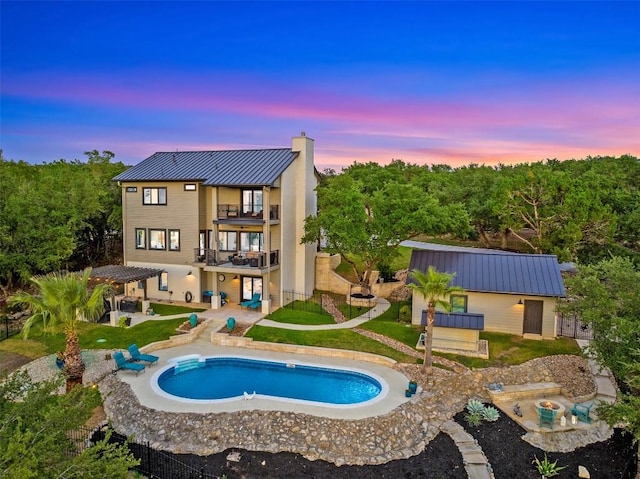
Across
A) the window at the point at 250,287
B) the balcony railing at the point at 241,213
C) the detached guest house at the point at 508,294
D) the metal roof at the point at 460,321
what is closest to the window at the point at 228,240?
the balcony railing at the point at 241,213

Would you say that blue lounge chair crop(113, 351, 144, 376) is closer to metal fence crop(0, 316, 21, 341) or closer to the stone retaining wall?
the stone retaining wall

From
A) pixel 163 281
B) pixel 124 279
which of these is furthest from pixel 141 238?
pixel 124 279

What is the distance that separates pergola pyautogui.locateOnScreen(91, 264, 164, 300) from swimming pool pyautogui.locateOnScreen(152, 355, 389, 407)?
8.07 metres

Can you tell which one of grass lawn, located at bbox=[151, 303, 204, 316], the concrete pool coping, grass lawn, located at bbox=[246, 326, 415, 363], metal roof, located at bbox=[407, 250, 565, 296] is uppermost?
metal roof, located at bbox=[407, 250, 565, 296]

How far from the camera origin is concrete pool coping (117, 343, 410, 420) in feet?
49.3

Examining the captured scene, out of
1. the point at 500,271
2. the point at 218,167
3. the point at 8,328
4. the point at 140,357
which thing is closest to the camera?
the point at 140,357

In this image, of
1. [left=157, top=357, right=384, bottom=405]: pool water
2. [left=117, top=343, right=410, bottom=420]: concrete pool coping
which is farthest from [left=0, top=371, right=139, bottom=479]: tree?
[left=157, top=357, right=384, bottom=405]: pool water

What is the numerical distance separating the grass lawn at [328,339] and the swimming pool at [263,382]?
6.69 ft

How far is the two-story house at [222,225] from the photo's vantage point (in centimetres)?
2661

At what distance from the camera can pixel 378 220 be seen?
27172 mm

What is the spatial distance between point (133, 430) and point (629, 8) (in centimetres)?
2673

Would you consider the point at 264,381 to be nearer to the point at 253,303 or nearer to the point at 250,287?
the point at 253,303

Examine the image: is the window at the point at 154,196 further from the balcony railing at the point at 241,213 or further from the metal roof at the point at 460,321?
the metal roof at the point at 460,321

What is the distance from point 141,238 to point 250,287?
845 centimetres
